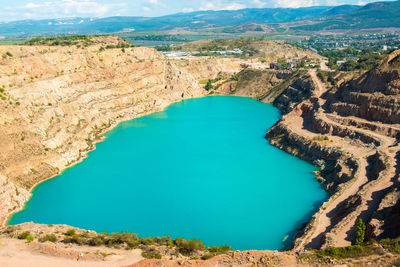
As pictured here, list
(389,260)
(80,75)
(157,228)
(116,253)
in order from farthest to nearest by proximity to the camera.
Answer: (80,75), (157,228), (116,253), (389,260)

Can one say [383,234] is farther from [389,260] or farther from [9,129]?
[9,129]

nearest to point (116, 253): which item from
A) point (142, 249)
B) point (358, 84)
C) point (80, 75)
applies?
point (142, 249)

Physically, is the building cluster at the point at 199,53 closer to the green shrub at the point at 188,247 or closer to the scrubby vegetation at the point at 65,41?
the scrubby vegetation at the point at 65,41

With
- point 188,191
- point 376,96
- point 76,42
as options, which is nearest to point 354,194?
point 188,191

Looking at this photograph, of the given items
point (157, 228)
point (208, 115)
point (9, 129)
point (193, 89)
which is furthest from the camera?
point (193, 89)

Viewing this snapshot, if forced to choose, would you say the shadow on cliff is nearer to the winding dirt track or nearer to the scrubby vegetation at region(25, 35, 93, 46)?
the winding dirt track

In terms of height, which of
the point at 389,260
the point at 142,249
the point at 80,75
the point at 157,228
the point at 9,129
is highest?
Result: the point at 80,75
